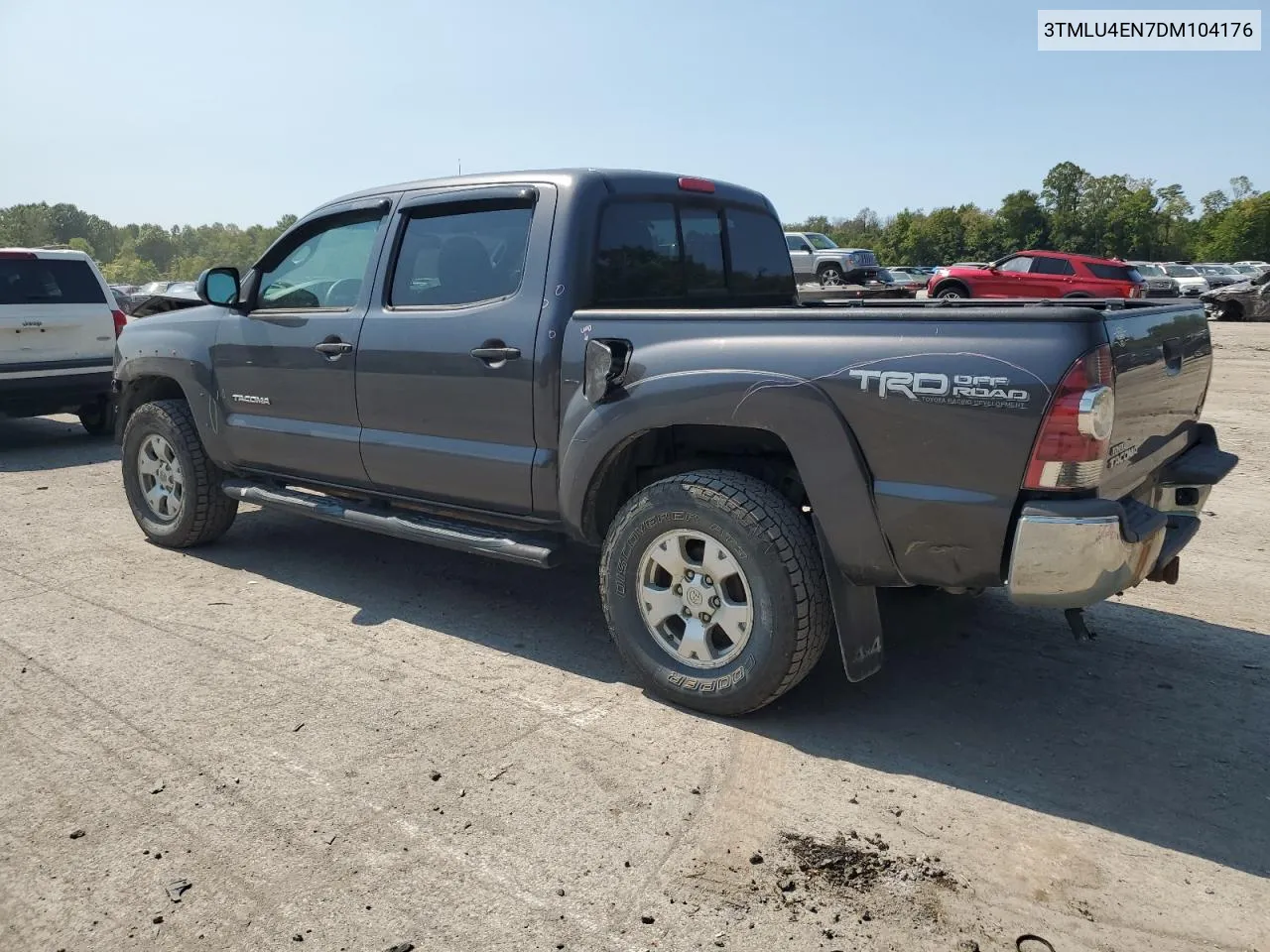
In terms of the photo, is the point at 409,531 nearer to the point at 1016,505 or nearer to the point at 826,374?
the point at 826,374

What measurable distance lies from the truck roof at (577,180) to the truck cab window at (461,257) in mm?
142

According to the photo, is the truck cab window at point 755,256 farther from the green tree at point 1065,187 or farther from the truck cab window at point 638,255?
the green tree at point 1065,187

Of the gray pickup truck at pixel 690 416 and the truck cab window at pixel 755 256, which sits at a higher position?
the truck cab window at pixel 755 256

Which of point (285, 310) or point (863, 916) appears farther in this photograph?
point (285, 310)

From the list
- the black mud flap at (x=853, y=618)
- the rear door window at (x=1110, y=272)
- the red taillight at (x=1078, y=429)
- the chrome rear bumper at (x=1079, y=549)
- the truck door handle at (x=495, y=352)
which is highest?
the rear door window at (x=1110, y=272)

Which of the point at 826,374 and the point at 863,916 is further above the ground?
the point at 826,374

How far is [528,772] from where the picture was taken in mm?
3283

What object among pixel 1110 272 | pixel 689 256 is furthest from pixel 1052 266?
pixel 689 256

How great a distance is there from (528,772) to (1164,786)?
2.03 metres

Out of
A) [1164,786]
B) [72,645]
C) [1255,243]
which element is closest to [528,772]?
[1164,786]

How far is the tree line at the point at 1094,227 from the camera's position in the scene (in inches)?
3103

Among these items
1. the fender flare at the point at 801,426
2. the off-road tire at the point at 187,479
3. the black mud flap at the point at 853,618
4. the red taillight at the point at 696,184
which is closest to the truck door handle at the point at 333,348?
the off-road tire at the point at 187,479

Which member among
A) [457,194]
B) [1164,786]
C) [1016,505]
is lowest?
[1164,786]

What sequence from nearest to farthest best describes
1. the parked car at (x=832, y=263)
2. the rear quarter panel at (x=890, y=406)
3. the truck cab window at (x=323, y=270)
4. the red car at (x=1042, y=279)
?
the rear quarter panel at (x=890, y=406) < the truck cab window at (x=323, y=270) < the red car at (x=1042, y=279) < the parked car at (x=832, y=263)
